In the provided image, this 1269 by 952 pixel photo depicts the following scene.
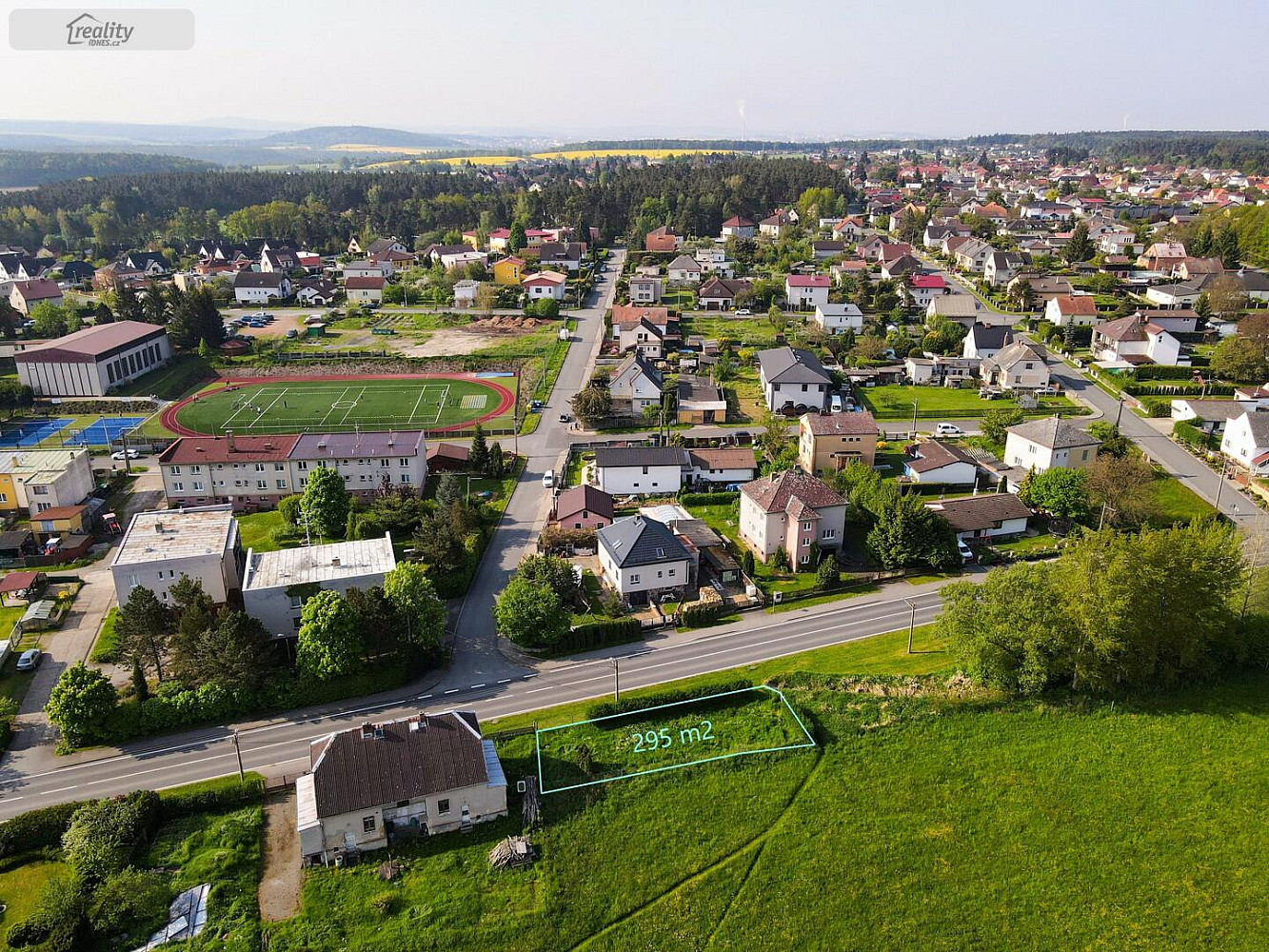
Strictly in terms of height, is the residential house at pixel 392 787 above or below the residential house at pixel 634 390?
below

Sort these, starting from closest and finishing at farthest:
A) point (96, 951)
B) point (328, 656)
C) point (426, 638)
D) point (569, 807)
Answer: point (96, 951)
point (569, 807)
point (328, 656)
point (426, 638)

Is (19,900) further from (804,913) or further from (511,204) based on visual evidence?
(511,204)

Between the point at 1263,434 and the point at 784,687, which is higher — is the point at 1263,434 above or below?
above

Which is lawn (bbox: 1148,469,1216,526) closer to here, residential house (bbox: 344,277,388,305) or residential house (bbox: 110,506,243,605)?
residential house (bbox: 110,506,243,605)

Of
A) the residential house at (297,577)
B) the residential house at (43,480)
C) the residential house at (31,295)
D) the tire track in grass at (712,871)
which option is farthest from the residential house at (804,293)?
the residential house at (31,295)

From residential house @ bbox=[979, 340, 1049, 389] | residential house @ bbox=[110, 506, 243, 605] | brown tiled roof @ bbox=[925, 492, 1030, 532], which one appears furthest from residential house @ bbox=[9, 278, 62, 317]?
residential house @ bbox=[979, 340, 1049, 389]

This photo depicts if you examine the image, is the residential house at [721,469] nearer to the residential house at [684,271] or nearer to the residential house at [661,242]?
the residential house at [684,271]

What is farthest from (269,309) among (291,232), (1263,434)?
(1263,434)

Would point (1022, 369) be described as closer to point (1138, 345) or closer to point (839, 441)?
point (1138, 345)

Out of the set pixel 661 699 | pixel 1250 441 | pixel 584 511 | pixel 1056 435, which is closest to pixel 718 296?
pixel 1056 435
